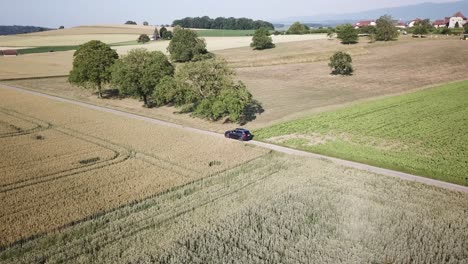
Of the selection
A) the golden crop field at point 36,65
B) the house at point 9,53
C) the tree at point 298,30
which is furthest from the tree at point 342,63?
the house at point 9,53

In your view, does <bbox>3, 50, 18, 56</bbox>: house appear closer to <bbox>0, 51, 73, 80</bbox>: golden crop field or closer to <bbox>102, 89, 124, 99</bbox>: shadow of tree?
<bbox>0, 51, 73, 80</bbox>: golden crop field

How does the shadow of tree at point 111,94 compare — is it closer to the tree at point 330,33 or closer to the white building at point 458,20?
the tree at point 330,33

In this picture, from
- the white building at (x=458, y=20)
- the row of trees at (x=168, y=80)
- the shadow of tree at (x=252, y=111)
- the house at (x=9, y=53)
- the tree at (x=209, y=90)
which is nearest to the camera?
the tree at (x=209, y=90)

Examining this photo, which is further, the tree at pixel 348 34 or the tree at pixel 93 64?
A: the tree at pixel 348 34

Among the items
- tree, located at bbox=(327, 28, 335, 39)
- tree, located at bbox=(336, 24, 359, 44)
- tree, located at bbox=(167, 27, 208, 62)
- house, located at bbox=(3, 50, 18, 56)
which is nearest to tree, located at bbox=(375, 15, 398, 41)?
tree, located at bbox=(336, 24, 359, 44)

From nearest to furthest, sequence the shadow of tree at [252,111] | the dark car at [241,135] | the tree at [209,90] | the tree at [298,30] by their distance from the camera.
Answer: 1. the dark car at [241,135]
2. the tree at [209,90]
3. the shadow of tree at [252,111]
4. the tree at [298,30]

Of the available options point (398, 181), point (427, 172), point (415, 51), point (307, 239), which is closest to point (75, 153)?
point (307, 239)

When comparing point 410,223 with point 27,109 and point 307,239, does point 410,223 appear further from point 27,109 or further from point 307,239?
point 27,109

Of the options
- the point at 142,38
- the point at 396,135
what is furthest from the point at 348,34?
the point at 142,38
